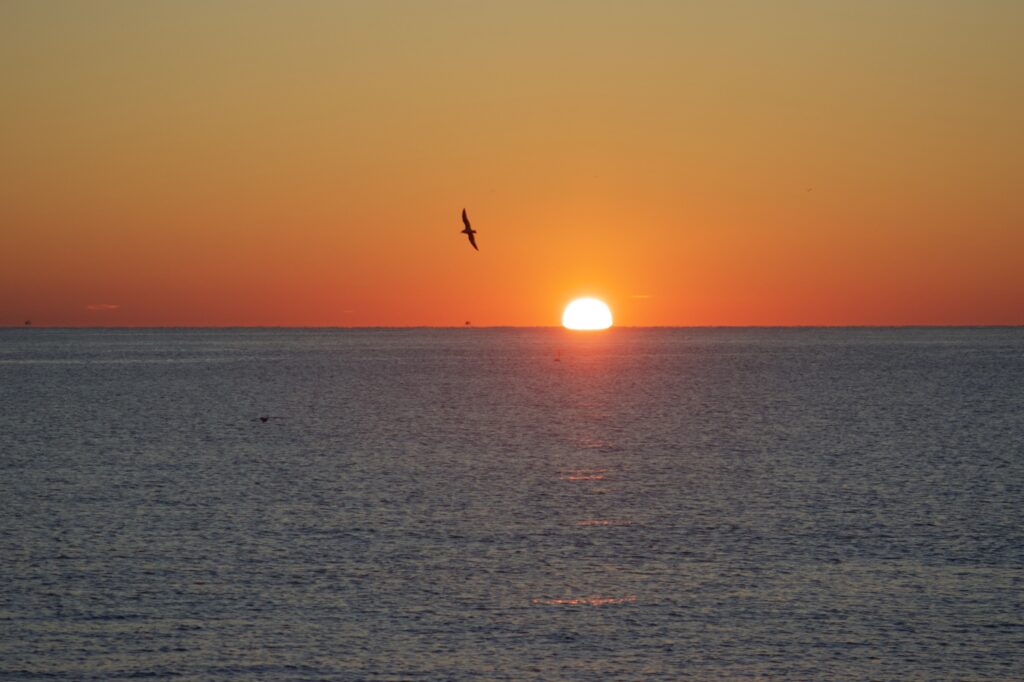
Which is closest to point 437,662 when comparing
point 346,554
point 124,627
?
point 124,627

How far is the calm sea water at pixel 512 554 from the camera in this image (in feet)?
64.3

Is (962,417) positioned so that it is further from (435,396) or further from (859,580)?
(859,580)

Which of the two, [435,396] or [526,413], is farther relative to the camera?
[435,396]

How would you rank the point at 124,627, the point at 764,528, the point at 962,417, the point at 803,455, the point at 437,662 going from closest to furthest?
the point at 437,662 < the point at 124,627 < the point at 764,528 < the point at 803,455 < the point at 962,417

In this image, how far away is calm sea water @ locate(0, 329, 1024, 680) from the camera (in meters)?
19.6

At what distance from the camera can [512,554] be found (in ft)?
88.6

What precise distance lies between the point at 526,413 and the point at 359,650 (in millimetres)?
55798

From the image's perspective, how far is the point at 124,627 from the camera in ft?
68.8

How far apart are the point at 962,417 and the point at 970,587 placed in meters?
51.5

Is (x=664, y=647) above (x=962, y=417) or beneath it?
beneath

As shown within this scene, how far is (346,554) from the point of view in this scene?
27188 millimetres

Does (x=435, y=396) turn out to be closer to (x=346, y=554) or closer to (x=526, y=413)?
(x=526, y=413)

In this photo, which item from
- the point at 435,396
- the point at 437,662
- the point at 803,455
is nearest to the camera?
the point at 437,662

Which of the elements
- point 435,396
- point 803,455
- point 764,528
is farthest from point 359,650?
point 435,396
